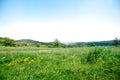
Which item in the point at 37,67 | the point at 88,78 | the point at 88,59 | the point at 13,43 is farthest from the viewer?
the point at 13,43

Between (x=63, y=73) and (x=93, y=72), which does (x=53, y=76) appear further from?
(x=93, y=72)

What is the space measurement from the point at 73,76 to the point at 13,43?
140ft

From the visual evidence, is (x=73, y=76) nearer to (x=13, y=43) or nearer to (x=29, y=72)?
(x=29, y=72)

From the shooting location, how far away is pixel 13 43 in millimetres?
48438

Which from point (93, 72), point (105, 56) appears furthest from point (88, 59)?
point (93, 72)

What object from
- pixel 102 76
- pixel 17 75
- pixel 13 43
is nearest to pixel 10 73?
pixel 17 75

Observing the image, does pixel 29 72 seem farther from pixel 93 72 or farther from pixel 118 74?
pixel 118 74

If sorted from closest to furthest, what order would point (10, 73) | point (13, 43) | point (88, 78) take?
point (88, 78) < point (10, 73) < point (13, 43)

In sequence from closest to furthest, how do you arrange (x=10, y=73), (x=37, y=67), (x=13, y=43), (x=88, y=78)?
(x=88, y=78), (x=10, y=73), (x=37, y=67), (x=13, y=43)

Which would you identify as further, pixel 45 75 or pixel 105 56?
pixel 105 56

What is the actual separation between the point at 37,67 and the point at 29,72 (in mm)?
1146

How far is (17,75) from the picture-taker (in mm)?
7660

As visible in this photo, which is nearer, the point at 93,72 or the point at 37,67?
the point at 93,72

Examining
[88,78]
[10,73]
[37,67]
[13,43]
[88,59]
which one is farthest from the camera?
[13,43]
